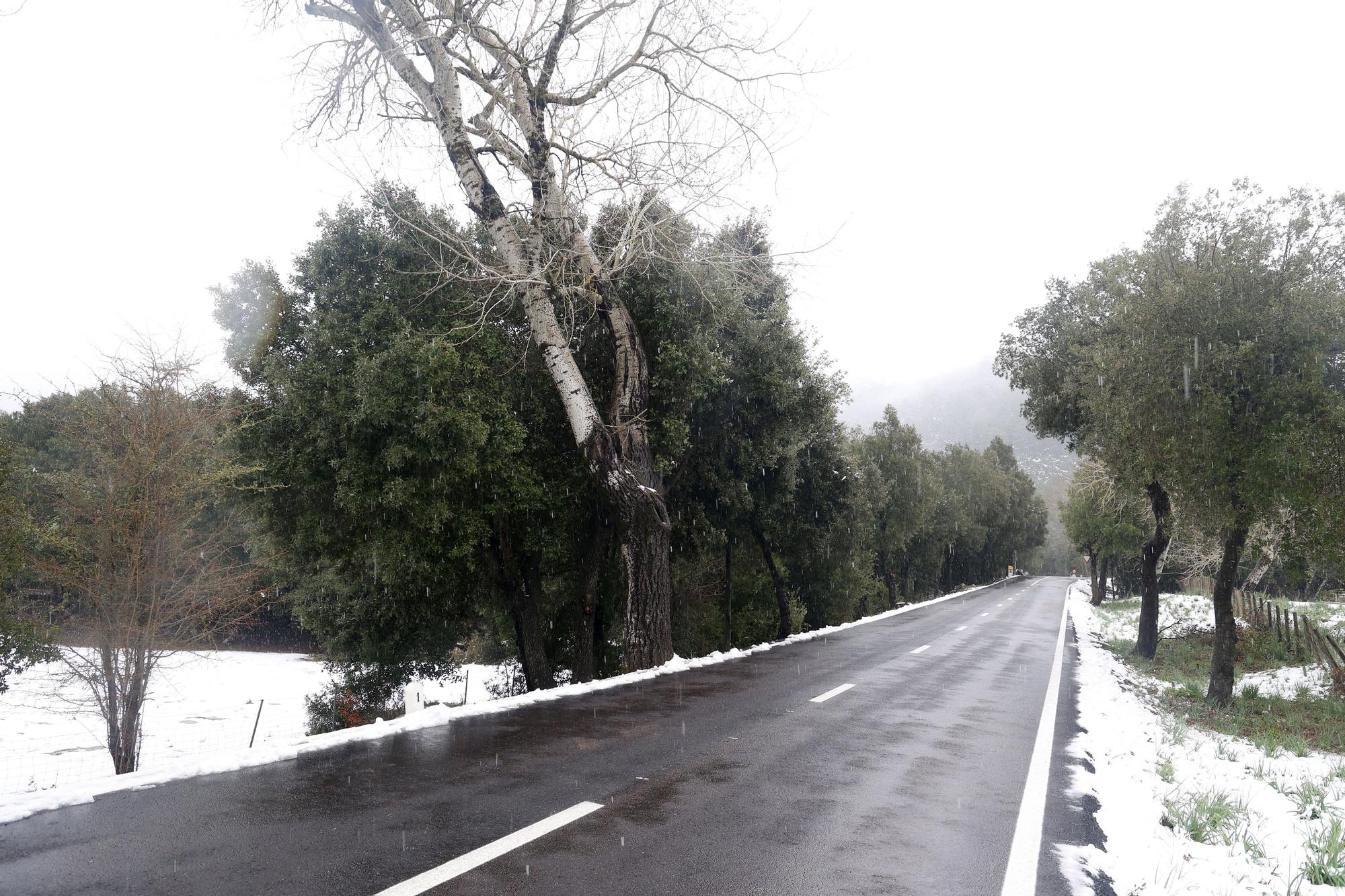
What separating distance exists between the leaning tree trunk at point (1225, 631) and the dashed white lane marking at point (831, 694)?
7.41m

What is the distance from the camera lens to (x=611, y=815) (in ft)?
15.1

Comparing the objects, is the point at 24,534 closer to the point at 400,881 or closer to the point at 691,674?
the point at 691,674

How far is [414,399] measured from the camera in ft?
40.9

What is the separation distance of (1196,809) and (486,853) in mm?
5440

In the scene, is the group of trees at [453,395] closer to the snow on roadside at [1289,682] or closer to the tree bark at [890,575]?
the snow on roadside at [1289,682]

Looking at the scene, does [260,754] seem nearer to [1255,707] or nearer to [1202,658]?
[1255,707]

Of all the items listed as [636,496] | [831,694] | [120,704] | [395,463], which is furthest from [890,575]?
[120,704]

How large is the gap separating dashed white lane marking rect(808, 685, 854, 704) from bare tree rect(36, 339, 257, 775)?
1011cm

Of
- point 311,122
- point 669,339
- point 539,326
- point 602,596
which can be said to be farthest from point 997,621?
point 311,122

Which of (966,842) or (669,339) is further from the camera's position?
(669,339)

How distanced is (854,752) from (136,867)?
5.13m

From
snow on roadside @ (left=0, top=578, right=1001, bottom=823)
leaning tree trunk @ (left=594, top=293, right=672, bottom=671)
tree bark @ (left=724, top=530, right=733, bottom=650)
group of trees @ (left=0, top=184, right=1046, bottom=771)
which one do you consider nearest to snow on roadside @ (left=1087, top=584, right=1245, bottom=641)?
tree bark @ (left=724, top=530, right=733, bottom=650)

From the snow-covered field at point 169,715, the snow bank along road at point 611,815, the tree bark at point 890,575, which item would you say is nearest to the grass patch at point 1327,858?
the snow bank along road at point 611,815

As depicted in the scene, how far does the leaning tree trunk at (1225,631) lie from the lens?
12875mm
